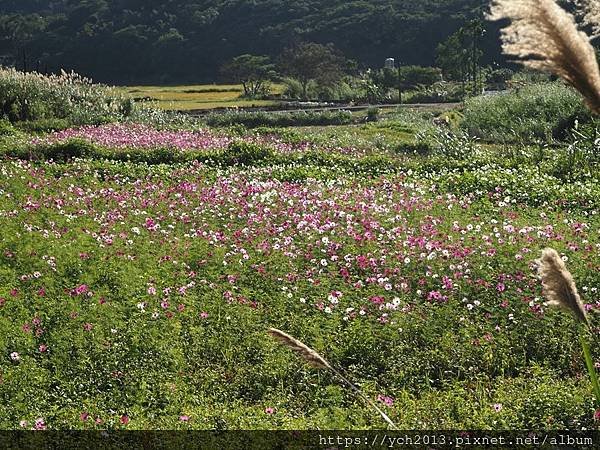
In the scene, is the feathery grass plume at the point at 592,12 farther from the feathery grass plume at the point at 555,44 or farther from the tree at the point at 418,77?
the tree at the point at 418,77

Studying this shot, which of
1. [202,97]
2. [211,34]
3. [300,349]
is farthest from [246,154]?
[211,34]

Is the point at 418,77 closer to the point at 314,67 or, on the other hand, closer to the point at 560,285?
the point at 314,67

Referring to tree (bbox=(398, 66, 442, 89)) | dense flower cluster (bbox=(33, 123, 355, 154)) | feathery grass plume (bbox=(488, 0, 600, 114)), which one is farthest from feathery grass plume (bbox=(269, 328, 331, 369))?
tree (bbox=(398, 66, 442, 89))

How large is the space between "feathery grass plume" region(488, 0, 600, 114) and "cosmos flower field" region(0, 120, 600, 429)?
369 cm

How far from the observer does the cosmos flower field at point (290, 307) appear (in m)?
5.68

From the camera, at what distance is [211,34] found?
305ft

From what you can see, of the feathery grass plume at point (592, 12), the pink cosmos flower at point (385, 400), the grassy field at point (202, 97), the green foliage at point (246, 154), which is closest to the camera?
the feathery grass plume at point (592, 12)

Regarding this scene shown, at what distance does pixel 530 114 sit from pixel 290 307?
17024mm

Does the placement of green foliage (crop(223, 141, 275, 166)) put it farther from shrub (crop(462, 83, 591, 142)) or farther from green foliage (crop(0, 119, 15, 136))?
green foliage (crop(0, 119, 15, 136))

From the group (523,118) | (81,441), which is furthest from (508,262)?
(523,118)

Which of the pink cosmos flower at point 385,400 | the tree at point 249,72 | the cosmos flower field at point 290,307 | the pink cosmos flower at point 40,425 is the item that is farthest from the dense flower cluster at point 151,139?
the tree at point 249,72

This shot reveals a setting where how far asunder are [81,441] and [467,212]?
21.0 ft

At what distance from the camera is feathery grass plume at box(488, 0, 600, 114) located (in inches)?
77.4

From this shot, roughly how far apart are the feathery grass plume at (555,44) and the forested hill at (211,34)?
73.3 m
